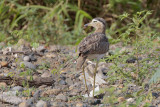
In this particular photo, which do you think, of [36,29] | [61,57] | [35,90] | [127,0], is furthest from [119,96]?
[127,0]

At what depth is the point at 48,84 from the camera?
4.64m

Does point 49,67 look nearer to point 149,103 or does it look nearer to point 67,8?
point 149,103

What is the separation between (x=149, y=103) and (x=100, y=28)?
1992mm

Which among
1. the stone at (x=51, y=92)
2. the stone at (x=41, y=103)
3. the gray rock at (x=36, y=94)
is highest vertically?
the stone at (x=41, y=103)

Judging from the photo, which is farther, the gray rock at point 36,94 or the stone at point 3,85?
the stone at point 3,85

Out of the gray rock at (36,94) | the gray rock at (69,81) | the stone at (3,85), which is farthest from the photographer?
the gray rock at (69,81)

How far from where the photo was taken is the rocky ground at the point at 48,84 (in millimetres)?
3896

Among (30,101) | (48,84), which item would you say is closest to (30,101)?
(30,101)

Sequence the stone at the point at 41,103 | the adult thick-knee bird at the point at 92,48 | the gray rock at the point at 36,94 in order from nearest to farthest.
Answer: the stone at the point at 41,103
the gray rock at the point at 36,94
the adult thick-knee bird at the point at 92,48

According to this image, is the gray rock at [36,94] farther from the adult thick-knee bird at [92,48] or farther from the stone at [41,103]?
the adult thick-knee bird at [92,48]

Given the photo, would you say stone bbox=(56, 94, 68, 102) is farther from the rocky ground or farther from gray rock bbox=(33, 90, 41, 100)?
gray rock bbox=(33, 90, 41, 100)

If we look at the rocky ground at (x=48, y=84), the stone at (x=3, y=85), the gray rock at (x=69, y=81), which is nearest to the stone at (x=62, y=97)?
the rocky ground at (x=48, y=84)

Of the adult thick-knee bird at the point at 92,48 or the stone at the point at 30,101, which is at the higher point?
the adult thick-knee bird at the point at 92,48

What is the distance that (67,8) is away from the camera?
859cm
